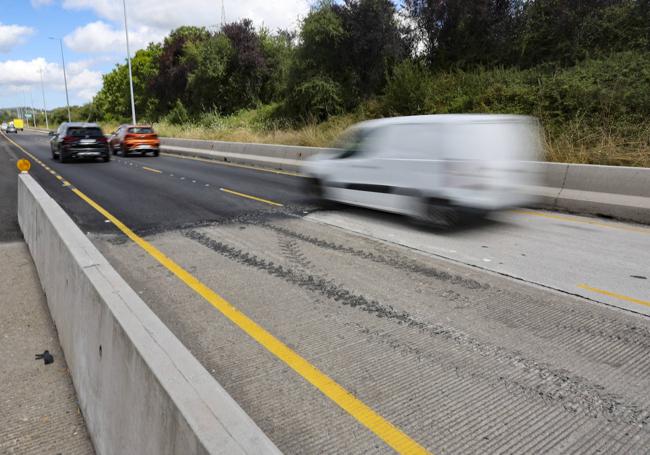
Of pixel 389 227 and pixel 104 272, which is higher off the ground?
pixel 104 272

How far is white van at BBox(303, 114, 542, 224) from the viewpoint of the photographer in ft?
24.3

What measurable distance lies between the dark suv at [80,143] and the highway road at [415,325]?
575 inches

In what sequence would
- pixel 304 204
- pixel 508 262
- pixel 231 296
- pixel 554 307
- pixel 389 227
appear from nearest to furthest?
pixel 554 307
pixel 231 296
pixel 508 262
pixel 389 227
pixel 304 204

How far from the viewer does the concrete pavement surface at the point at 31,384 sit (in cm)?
319

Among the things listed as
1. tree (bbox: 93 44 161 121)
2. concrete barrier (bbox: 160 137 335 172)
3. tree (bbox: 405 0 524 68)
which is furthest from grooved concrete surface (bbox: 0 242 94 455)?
tree (bbox: 93 44 161 121)

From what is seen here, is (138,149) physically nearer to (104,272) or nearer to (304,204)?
(304,204)

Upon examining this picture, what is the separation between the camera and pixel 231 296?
519 centimetres

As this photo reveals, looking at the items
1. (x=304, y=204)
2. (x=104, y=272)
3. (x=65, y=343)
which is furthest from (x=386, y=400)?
(x=304, y=204)

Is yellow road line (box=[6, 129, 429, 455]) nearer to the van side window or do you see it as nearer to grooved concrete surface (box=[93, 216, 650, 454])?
grooved concrete surface (box=[93, 216, 650, 454])

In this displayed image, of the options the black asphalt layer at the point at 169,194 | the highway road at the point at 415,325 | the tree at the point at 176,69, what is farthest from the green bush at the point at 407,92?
the tree at the point at 176,69

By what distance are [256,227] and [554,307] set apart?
5.05 meters

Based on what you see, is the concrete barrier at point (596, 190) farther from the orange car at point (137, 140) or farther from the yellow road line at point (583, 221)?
the orange car at point (137, 140)

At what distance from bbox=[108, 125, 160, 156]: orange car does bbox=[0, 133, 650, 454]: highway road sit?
1805cm

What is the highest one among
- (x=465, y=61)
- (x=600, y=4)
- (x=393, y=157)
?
(x=600, y=4)
